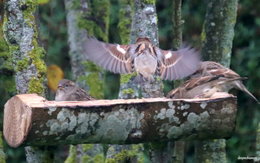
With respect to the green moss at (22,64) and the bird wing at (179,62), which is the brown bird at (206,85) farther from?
the green moss at (22,64)

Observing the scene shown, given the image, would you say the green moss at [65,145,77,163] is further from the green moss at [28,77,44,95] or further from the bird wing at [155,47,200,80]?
the green moss at [28,77,44,95]

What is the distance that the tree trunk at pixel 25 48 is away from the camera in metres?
6.98

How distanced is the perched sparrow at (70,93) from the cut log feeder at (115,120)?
169 centimetres

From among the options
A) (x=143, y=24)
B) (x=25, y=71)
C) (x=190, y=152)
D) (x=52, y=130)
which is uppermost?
(x=143, y=24)

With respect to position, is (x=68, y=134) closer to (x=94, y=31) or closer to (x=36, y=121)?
(x=36, y=121)

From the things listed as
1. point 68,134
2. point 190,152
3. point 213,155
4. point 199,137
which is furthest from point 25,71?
Answer: point 190,152

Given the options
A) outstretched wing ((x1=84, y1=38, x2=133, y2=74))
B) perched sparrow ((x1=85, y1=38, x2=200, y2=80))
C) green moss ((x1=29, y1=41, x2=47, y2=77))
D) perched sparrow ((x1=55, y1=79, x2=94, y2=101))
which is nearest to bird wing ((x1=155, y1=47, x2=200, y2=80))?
perched sparrow ((x1=85, y1=38, x2=200, y2=80))

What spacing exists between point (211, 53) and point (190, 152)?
3802 millimetres

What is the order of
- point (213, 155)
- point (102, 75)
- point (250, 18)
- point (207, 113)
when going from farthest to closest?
point (250, 18) < point (102, 75) < point (213, 155) < point (207, 113)

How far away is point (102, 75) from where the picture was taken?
10344 mm

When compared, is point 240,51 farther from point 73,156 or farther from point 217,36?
point 73,156

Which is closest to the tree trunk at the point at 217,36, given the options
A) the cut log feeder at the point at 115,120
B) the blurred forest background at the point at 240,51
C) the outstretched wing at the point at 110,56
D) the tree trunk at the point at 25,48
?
the outstretched wing at the point at 110,56

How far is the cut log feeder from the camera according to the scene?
5.85 metres

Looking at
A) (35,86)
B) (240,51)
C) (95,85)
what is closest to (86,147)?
(95,85)
